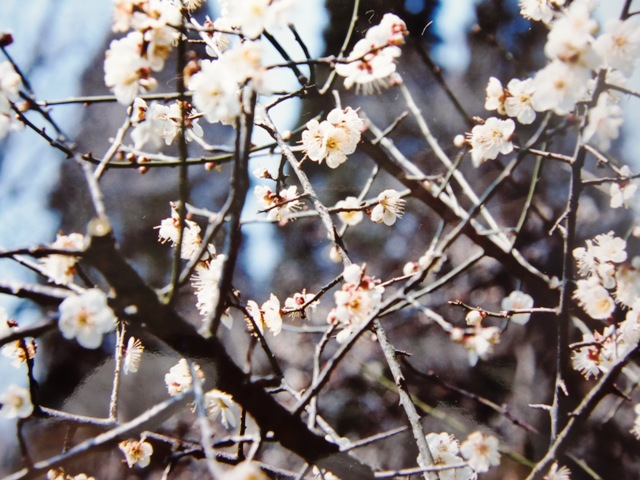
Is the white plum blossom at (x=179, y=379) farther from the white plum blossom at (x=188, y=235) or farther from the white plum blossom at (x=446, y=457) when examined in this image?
the white plum blossom at (x=446, y=457)

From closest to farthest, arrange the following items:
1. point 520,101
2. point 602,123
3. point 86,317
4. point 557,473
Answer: point 86,317 < point 602,123 < point 557,473 < point 520,101

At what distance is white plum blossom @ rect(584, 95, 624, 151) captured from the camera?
823 millimetres

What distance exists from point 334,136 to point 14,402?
35.7 inches

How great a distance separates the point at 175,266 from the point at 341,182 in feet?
8.36

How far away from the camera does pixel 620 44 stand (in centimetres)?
81

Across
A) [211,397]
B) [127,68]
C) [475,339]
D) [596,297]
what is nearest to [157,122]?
[127,68]

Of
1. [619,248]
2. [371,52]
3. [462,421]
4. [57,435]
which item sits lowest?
[462,421]

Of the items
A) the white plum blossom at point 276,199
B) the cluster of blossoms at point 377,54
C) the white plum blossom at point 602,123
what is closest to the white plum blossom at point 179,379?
the white plum blossom at point 276,199

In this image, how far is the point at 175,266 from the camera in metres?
0.70

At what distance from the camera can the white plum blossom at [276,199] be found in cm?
133

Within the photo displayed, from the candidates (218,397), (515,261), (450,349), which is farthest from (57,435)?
(450,349)

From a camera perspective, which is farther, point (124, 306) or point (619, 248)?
point (619, 248)

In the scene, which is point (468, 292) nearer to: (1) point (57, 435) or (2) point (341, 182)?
(2) point (341, 182)

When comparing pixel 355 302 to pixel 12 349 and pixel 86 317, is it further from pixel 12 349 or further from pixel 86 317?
pixel 12 349
